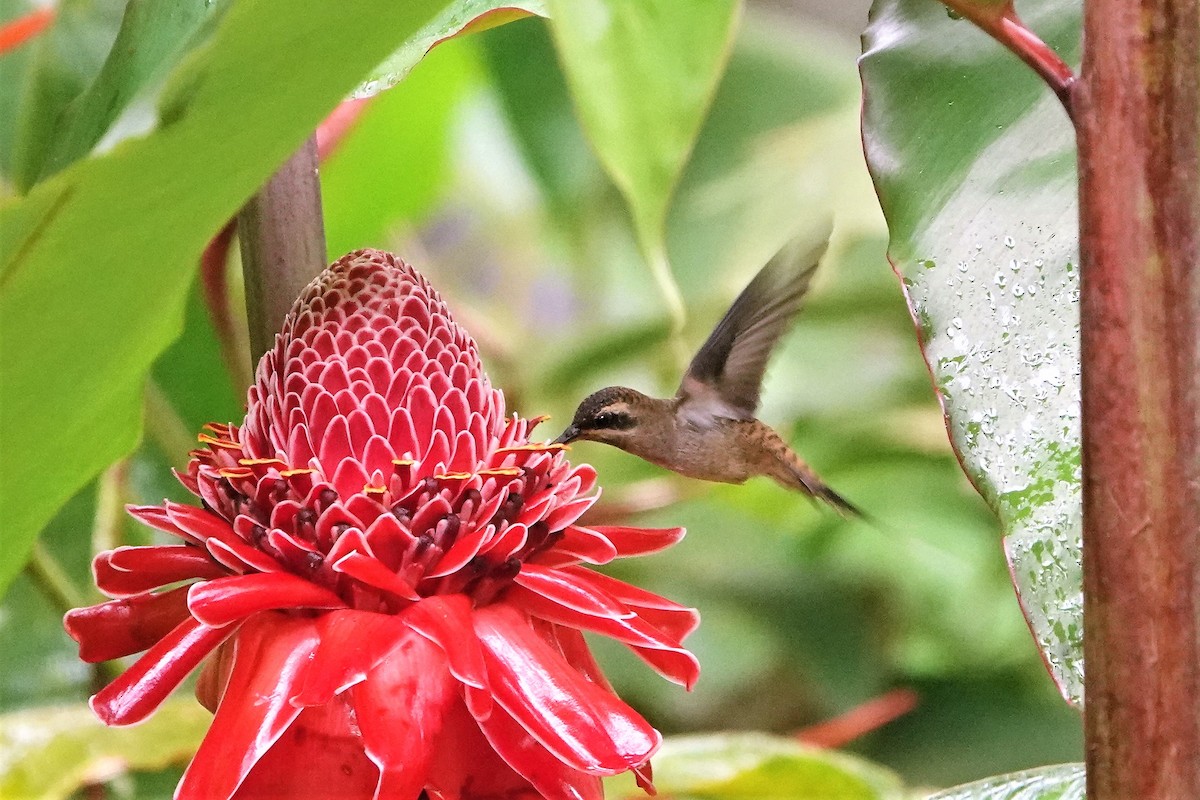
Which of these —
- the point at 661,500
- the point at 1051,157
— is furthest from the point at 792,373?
the point at 1051,157

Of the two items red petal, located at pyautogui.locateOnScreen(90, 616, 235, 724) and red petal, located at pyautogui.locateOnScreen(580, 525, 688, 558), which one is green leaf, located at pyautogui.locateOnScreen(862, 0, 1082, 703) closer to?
red petal, located at pyautogui.locateOnScreen(580, 525, 688, 558)

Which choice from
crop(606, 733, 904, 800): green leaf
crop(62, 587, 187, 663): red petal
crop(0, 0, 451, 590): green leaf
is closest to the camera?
crop(0, 0, 451, 590): green leaf

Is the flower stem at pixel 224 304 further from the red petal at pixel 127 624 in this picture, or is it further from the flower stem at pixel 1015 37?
the flower stem at pixel 1015 37

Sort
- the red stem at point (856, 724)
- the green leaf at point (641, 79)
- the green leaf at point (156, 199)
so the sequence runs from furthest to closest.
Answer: the red stem at point (856, 724)
the green leaf at point (641, 79)
the green leaf at point (156, 199)

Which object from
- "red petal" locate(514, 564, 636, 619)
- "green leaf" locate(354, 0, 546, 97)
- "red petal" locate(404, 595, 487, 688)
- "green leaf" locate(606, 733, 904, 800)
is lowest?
"green leaf" locate(606, 733, 904, 800)

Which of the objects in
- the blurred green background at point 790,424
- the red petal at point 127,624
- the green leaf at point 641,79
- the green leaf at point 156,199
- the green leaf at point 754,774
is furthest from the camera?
the blurred green background at point 790,424

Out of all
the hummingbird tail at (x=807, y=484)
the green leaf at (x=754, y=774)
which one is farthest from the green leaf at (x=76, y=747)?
the hummingbird tail at (x=807, y=484)

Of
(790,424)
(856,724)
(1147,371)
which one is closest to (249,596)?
(1147,371)

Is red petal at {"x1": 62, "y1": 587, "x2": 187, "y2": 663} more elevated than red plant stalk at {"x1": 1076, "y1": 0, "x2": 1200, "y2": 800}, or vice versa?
red petal at {"x1": 62, "y1": 587, "x2": 187, "y2": 663}

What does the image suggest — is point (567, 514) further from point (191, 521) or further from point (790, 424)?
point (790, 424)

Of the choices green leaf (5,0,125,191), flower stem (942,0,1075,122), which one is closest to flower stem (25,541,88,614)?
green leaf (5,0,125,191)
